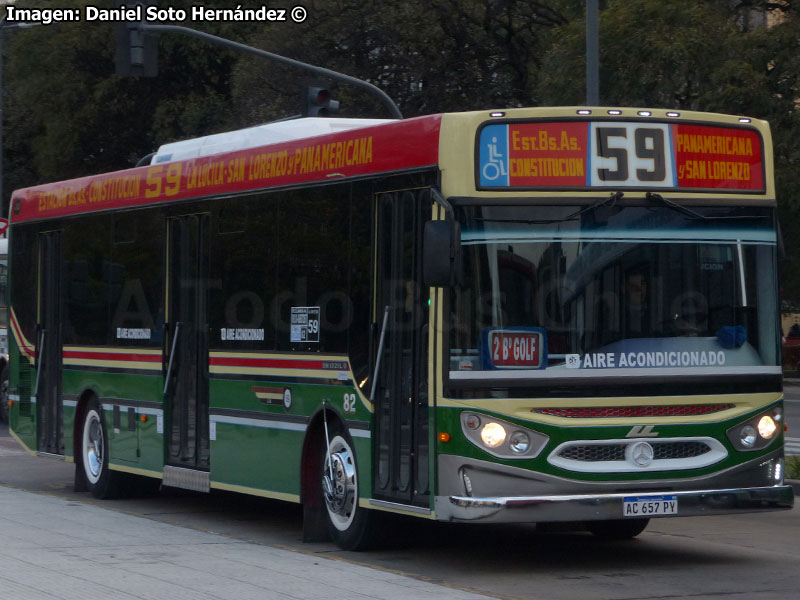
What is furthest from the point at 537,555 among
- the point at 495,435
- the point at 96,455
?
the point at 96,455

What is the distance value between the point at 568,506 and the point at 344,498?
6.58 ft

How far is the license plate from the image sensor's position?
946 centimetres

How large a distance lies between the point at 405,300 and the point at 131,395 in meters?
4.83

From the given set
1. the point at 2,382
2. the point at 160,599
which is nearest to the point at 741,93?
the point at 2,382

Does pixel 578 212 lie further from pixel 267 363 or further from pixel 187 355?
pixel 187 355

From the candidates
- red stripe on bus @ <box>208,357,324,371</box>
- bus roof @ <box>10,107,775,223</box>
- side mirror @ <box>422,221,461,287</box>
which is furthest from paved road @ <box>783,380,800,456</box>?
side mirror @ <box>422,221,461,287</box>

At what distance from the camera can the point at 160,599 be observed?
8.45 metres

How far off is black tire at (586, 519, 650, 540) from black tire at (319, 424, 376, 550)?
1.85 metres

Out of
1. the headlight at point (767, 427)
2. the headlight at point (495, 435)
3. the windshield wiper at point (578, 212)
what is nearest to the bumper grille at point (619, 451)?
the headlight at point (495, 435)

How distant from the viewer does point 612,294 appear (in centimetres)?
960

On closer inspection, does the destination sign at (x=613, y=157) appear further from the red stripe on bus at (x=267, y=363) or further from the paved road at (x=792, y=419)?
the paved road at (x=792, y=419)

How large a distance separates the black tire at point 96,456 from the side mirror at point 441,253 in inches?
248

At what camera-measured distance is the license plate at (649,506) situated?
31.0 feet

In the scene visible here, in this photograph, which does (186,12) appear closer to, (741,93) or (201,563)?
(741,93)
